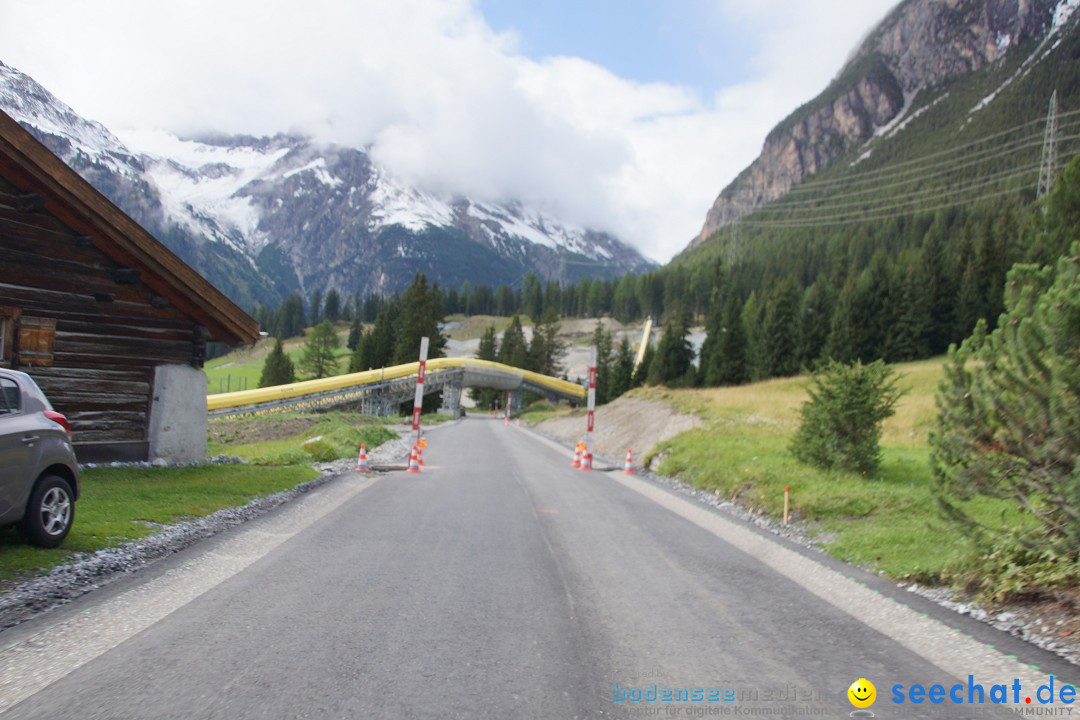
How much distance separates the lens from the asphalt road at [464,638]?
14.2ft

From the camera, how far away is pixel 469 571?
25.3ft

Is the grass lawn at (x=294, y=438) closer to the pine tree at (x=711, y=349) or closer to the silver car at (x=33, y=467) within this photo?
the silver car at (x=33, y=467)

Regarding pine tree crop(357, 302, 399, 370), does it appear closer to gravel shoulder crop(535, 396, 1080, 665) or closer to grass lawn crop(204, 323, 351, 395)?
grass lawn crop(204, 323, 351, 395)

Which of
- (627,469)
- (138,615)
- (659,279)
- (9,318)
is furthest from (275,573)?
(659,279)

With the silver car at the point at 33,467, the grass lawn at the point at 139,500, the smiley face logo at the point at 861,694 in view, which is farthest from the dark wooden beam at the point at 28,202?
the smiley face logo at the point at 861,694

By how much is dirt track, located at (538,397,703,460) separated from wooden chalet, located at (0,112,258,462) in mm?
17079

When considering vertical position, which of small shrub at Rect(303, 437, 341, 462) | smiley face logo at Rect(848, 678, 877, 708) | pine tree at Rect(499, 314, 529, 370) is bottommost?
smiley face logo at Rect(848, 678, 877, 708)

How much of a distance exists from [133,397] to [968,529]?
15.2 m

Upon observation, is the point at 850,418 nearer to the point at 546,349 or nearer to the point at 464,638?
the point at 464,638

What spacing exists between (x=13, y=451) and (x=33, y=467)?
0.33 metres

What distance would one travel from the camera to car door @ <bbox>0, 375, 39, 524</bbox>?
22.3 ft

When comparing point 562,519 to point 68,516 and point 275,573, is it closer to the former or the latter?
point 275,573

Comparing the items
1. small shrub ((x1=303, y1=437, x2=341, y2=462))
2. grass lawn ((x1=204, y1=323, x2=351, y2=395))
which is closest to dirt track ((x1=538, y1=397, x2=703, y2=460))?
small shrub ((x1=303, y1=437, x2=341, y2=462))

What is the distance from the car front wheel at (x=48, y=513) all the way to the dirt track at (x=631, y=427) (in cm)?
2179
